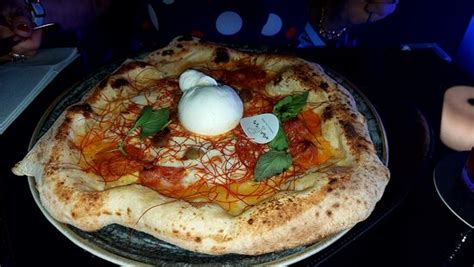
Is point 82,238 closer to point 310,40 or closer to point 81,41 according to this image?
point 81,41

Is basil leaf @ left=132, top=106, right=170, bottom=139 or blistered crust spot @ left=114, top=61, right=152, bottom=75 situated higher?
blistered crust spot @ left=114, top=61, right=152, bottom=75

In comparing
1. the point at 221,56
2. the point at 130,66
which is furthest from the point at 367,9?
the point at 130,66

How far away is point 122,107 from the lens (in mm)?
2785

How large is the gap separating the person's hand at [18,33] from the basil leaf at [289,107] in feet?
6.68

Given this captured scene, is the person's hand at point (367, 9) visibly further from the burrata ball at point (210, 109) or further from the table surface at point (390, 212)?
the burrata ball at point (210, 109)

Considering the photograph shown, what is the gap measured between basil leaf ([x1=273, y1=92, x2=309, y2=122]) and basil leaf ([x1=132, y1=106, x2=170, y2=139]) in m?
0.65

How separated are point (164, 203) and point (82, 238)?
0.39 metres

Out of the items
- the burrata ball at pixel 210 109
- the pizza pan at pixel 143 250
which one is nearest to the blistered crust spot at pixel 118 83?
the burrata ball at pixel 210 109

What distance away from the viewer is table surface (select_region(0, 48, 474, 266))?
7.04 feet

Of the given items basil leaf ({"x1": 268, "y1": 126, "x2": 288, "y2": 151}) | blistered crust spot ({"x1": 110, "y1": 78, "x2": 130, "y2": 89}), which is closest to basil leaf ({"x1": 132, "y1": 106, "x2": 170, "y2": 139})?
blistered crust spot ({"x1": 110, "y1": 78, "x2": 130, "y2": 89})

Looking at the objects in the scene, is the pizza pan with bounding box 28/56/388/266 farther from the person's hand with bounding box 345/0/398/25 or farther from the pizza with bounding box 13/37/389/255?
the person's hand with bounding box 345/0/398/25

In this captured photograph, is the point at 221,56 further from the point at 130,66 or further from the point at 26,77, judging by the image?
the point at 26,77

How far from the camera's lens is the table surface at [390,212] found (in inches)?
84.5

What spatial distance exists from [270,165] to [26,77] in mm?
1963
